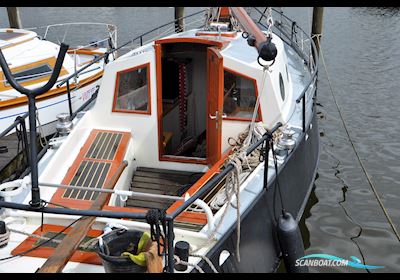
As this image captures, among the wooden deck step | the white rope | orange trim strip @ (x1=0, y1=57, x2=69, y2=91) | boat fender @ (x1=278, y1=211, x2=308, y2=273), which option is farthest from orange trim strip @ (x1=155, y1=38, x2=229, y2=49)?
orange trim strip @ (x1=0, y1=57, x2=69, y2=91)

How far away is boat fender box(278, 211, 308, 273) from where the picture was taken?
5352 mm

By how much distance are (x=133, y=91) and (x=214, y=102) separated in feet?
4.56

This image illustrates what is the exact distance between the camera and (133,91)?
7.17 meters

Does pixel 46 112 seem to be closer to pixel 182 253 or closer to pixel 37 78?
pixel 37 78

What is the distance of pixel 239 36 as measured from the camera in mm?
7840

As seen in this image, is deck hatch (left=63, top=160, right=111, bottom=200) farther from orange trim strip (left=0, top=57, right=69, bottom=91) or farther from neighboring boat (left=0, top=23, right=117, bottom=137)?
orange trim strip (left=0, top=57, right=69, bottom=91)

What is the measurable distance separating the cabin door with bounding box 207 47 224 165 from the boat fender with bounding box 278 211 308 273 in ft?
5.81

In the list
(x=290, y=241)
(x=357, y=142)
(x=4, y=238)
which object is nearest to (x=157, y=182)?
(x=290, y=241)

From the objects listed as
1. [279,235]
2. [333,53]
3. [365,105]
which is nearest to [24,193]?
[279,235]

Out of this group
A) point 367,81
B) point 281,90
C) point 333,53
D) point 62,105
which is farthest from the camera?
point 333,53

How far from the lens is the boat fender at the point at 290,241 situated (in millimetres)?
5352

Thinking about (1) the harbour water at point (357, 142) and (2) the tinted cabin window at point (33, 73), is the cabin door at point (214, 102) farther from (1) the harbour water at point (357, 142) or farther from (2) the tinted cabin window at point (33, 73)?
(2) the tinted cabin window at point (33, 73)

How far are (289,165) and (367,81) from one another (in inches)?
395

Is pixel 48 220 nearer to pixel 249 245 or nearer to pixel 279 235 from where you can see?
pixel 249 245
